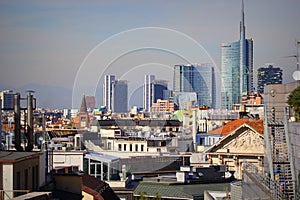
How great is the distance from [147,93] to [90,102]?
742cm

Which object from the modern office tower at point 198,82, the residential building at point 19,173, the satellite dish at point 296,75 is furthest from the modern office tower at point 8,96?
the modern office tower at point 198,82

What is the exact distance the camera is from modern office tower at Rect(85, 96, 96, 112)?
144ft

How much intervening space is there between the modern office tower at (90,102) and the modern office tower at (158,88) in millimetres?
3806

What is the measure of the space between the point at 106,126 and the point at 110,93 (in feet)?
11.6

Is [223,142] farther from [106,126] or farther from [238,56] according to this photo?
[238,56]

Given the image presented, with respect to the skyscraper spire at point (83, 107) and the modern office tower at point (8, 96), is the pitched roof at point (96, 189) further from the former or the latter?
the skyscraper spire at point (83, 107)

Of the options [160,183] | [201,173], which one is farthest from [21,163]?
[201,173]

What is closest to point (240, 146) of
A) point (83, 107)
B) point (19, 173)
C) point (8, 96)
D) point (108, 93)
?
point (8, 96)

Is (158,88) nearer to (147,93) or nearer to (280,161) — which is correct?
(147,93)

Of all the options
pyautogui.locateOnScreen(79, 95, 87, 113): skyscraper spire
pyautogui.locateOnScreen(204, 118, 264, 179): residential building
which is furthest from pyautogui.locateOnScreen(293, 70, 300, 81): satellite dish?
pyautogui.locateOnScreen(79, 95, 87, 113): skyscraper spire

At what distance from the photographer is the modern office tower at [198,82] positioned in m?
46.4

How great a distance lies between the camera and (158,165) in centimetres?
2798

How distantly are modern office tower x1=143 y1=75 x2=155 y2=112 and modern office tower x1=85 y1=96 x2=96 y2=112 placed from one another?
10.7 feet

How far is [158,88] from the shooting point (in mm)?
51000
